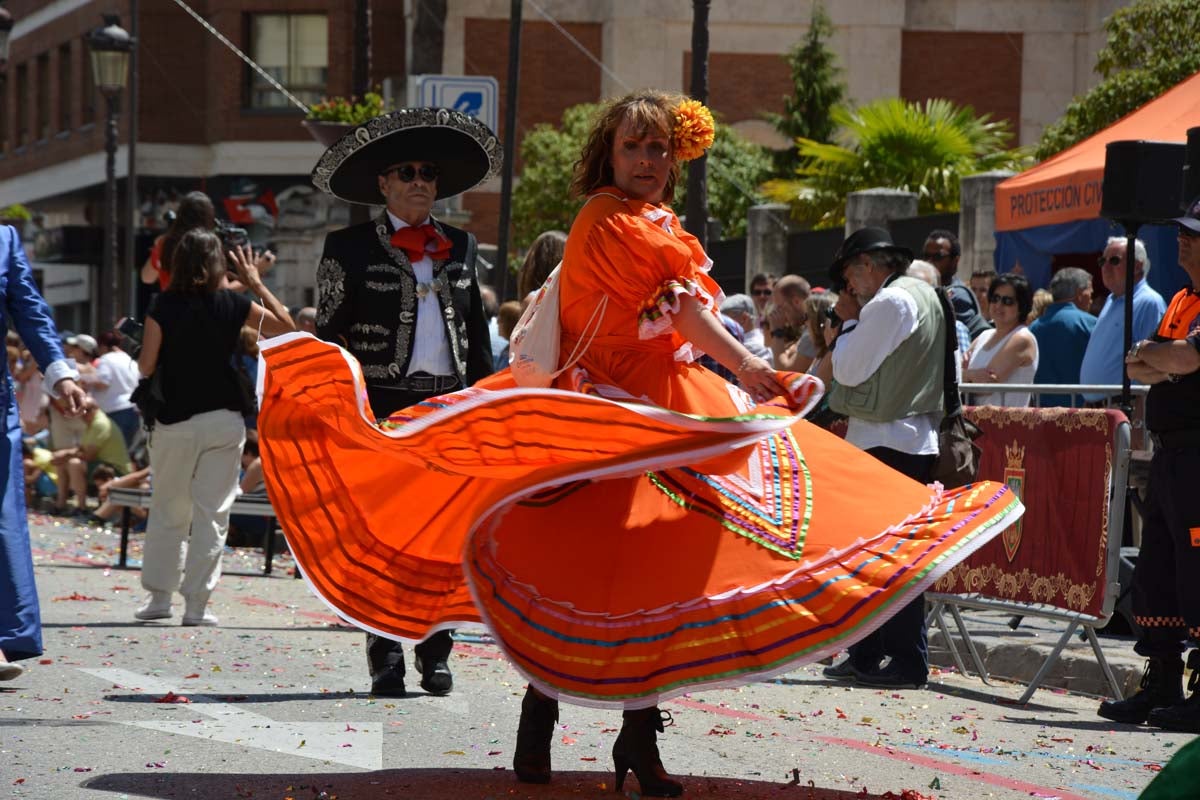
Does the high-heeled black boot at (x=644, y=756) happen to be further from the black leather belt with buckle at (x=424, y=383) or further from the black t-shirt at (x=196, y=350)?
the black t-shirt at (x=196, y=350)

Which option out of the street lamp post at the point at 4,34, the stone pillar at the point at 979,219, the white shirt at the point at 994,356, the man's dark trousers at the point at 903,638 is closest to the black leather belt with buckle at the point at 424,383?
the man's dark trousers at the point at 903,638

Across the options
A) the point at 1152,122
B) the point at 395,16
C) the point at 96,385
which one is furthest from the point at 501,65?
the point at 1152,122

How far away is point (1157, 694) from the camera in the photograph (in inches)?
299

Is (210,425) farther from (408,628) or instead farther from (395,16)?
(395,16)

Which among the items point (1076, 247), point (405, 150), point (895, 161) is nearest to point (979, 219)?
point (1076, 247)

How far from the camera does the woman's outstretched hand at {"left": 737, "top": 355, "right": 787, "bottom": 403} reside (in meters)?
5.06

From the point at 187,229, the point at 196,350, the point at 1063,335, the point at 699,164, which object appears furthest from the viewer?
the point at 699,164

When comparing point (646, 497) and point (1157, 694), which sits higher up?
point (646, 497)

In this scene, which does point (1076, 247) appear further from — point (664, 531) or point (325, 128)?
point (664, 531)

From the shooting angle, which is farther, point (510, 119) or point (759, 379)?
point (510, 119)

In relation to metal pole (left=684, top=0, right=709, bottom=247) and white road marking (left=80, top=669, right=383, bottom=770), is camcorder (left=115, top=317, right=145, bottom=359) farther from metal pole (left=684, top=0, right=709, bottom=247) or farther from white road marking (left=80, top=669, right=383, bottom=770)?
metal pole (left=684, top=0, right=709, bottom=247)

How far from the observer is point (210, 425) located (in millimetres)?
9906

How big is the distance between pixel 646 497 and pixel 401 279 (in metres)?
2.51

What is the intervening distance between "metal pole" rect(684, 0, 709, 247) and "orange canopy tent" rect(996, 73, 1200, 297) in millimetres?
2545
